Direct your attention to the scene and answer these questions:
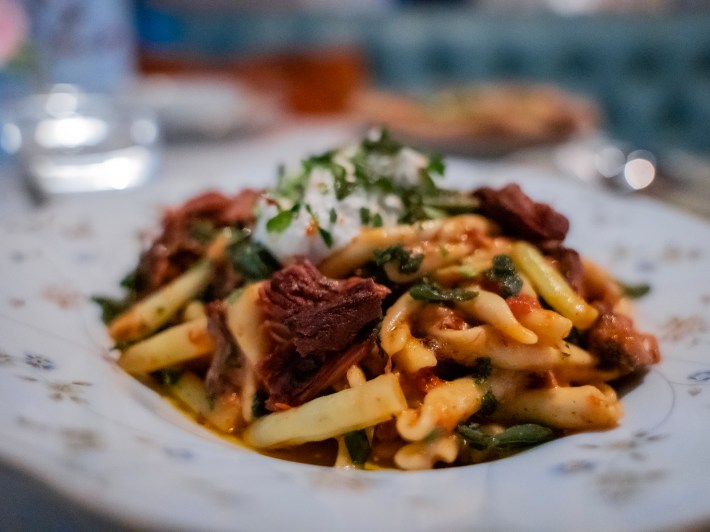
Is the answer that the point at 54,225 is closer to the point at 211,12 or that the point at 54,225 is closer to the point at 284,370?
the point at 284,370

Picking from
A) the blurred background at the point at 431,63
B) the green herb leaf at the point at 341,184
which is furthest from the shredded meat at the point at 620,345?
the blurred background at the point at 431,63

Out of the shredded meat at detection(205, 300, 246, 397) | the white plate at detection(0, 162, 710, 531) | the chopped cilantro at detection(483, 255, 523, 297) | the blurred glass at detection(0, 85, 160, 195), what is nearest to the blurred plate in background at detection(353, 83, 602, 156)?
the blurred glass at detection(0, 85, 160, 195)

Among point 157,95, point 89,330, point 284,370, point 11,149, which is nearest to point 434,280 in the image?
point 284,370

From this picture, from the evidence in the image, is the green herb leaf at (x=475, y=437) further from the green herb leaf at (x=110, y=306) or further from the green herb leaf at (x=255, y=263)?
the green herb leaf at (x=110, y=306)

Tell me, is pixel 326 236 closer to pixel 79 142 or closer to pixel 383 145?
pixel 383 145

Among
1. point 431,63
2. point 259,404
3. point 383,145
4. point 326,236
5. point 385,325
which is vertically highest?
point 383,145

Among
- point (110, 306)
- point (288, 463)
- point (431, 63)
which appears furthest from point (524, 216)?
point (431, 63)
